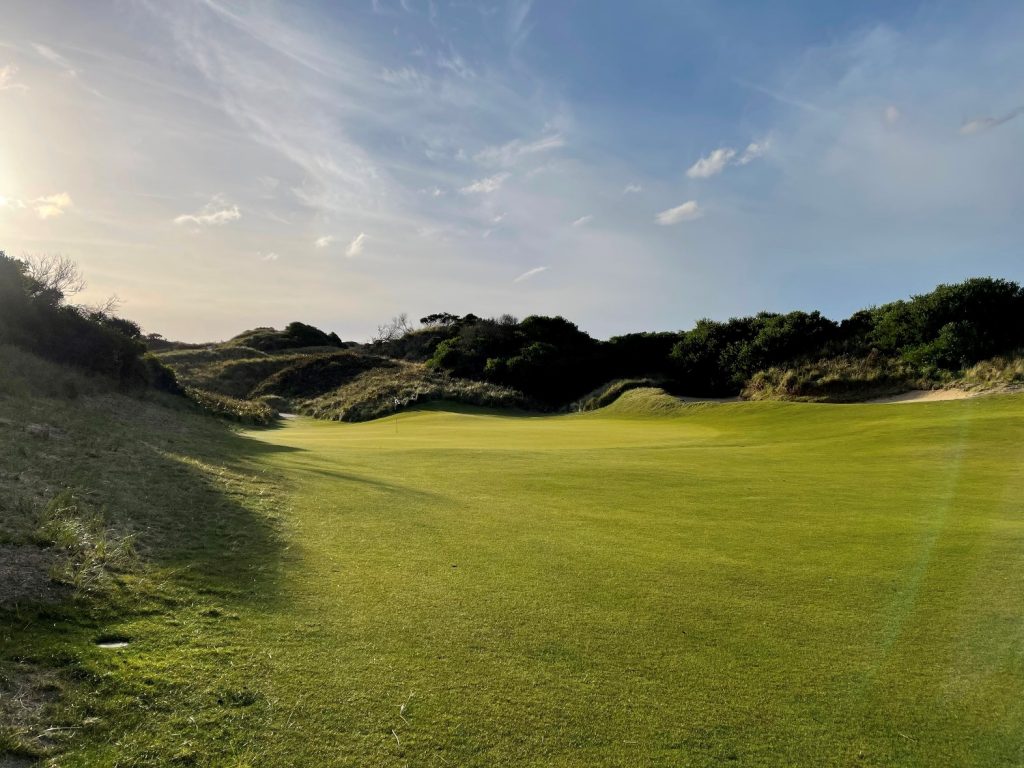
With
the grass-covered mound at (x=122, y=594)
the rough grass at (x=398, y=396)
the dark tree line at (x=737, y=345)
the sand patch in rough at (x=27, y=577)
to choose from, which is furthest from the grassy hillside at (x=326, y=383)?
the sand patch in rough at (x=27, y=577)

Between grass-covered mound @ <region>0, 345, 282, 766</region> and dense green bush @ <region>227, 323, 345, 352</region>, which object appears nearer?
grass-covered mound @ <region>0, 345, 282, 766</region>

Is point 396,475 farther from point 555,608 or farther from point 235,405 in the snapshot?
point 235,405

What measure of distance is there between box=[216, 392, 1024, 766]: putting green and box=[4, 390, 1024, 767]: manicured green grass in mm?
20

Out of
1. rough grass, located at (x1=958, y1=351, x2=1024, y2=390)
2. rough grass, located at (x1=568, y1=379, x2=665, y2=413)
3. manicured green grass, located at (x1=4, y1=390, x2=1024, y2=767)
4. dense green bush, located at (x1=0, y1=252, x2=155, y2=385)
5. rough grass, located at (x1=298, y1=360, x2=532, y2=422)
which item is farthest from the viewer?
rough grass, located at (x1=298, y1=360, x2=532, y2=422)

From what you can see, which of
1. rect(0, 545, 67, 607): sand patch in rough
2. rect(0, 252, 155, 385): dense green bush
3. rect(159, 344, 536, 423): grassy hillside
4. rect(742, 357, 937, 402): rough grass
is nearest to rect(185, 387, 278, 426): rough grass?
rect(159, 344, 536, 423): grassy hillside

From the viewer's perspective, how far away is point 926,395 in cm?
2648

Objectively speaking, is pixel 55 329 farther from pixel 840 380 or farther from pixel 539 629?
pixel 840 380

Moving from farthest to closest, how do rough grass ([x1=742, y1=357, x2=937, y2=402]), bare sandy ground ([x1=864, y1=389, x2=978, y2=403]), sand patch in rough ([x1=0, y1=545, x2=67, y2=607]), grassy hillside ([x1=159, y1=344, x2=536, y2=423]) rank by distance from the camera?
1. grassy hillside ([x1=159, y1=344, x2=536, y2=423])
2. rough grass ([x1=742, y1=357, x2=937, y2=402])
3. bare sandy ground ([x1=864, y1=389, x2=978, y2=403])
4. sand patch in rough ([x1=0, y1=545, x2=67, y2=607])

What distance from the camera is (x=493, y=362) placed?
47.9 meters

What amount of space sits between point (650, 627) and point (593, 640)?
517mm

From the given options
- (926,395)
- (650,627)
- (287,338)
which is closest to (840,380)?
(926,395)

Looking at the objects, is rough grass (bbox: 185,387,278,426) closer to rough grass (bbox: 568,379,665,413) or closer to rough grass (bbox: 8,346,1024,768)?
rough grass (bbox: 8,346,1024,768)

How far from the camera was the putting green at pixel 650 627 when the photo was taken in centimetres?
321

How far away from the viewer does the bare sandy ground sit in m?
24.5
